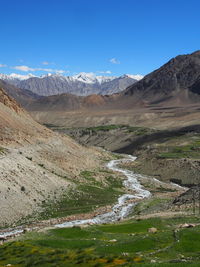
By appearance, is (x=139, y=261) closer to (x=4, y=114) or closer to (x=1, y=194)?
(x=1, y=194)

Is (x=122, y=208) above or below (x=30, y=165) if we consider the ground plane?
below

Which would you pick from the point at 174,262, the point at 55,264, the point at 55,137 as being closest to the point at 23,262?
the point at 55,264

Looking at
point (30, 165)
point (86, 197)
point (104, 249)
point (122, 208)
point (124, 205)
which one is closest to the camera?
point (104, 249)

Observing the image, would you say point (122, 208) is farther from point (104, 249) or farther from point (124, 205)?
point (104, 249)

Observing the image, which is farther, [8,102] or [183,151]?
[183,151]

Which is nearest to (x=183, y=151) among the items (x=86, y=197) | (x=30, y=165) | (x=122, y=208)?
(x=86, y=197)

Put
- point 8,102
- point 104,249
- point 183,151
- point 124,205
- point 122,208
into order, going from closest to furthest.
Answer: point 104,249, point 122,208, point 124,205, point 8,102, point 183,151

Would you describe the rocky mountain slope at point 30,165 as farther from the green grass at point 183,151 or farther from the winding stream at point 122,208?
the green grass at point 183,151
